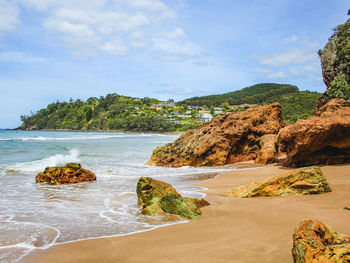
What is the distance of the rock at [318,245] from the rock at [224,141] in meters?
9.82

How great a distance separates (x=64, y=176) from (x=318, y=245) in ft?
26.2

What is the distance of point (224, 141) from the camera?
12.4 m

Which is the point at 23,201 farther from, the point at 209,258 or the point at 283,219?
the point at 283,219

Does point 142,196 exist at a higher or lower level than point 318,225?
lower

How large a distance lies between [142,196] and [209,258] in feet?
8.59

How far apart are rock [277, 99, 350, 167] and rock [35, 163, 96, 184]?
6865 millimetres

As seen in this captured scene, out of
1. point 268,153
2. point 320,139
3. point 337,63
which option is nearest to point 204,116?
point 337,63

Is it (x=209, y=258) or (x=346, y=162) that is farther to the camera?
(x=346, y=162)

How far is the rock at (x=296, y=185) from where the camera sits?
516cm

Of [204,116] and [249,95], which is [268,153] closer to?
[204,116]

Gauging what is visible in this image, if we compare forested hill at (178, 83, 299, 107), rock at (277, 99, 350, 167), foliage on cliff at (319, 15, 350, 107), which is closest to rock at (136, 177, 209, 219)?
rock at (277, 99, 350, 167)

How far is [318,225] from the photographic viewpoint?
7.76 feet

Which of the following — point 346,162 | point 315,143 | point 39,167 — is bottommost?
point 39,167

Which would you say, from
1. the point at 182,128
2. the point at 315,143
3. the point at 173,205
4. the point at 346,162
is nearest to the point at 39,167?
the point at 173,205
